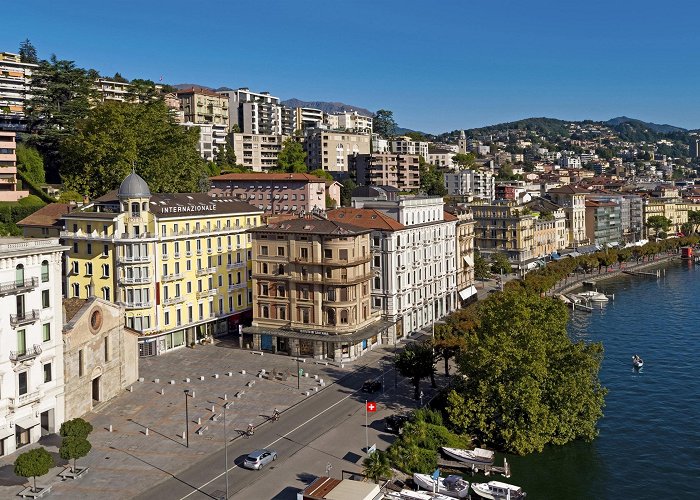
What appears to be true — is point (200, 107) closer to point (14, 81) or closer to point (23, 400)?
point (14, 81)

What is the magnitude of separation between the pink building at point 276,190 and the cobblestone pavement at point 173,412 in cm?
5948

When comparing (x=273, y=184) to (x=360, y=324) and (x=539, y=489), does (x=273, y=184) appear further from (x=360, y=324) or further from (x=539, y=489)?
(x=539, y=489)

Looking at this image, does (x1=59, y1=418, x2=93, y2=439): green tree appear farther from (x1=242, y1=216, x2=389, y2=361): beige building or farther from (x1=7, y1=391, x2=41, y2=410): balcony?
(x1=242, y1=216, x2=389, y2=361): beige building

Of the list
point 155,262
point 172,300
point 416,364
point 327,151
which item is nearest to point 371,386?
point 416,364

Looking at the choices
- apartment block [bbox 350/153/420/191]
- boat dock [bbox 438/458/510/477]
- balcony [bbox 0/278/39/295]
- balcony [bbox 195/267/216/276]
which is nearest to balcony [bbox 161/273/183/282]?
balcony [bbox 195/267/216/276]

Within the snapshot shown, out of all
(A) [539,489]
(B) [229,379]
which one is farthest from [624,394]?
(B) [229,379]

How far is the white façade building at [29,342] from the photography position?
47531 mm

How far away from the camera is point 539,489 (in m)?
47.8

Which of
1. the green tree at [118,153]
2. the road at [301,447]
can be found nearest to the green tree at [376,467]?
the road at [301,447]

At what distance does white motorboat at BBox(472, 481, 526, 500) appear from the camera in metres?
45.2

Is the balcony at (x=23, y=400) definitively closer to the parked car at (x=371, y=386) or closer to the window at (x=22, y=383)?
the window at (x=22, y=383)

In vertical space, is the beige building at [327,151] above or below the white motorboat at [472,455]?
above

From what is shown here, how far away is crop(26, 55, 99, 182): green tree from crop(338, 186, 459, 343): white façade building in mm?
49541

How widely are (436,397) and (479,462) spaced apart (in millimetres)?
12417
